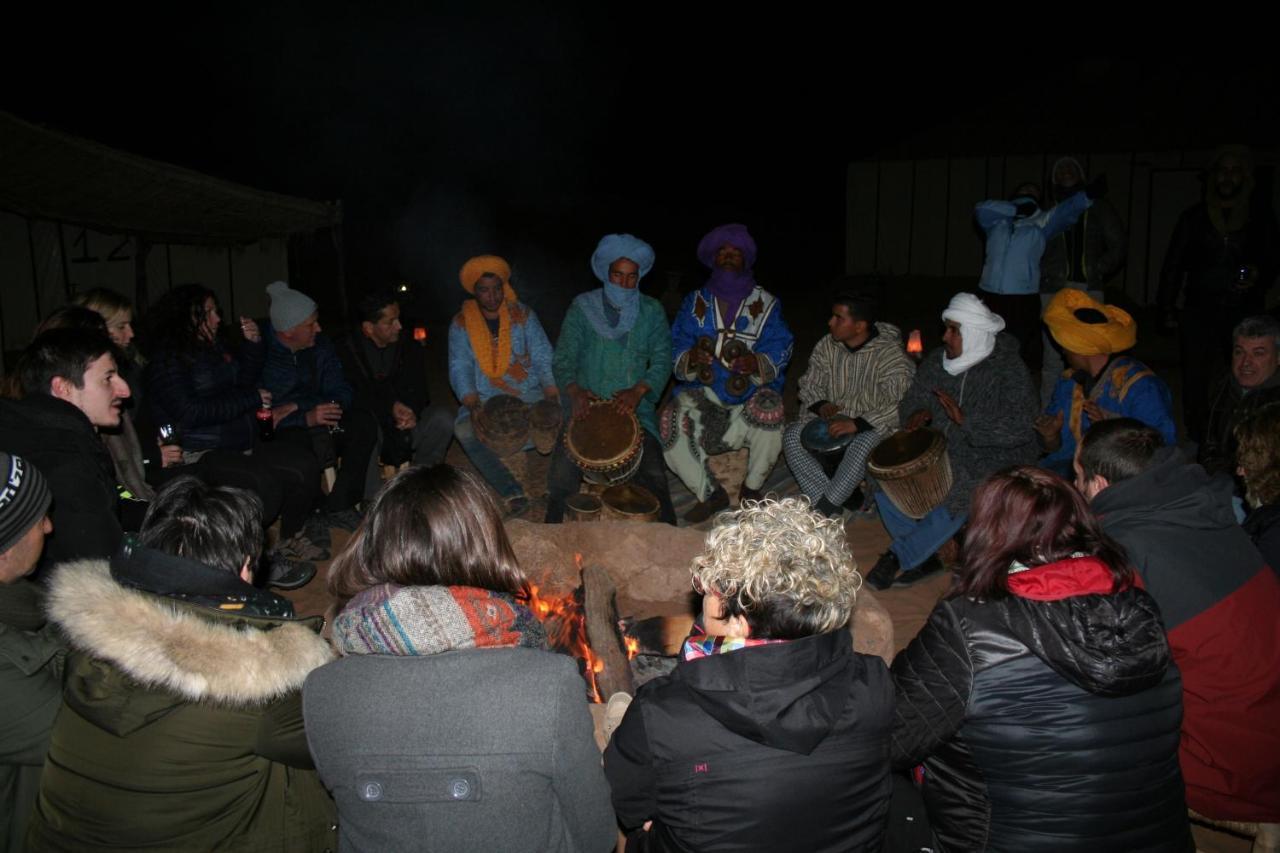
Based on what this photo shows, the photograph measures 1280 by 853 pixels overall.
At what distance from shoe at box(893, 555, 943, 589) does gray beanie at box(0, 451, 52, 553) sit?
4.51 meters

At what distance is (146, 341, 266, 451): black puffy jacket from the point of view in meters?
5.71

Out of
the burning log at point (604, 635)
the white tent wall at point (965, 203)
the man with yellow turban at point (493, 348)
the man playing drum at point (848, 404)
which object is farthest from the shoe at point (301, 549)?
the white tent wall at point (965, 203)

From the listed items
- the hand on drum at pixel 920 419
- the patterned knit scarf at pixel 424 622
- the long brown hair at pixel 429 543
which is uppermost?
the long brown hair at pixel 429 543

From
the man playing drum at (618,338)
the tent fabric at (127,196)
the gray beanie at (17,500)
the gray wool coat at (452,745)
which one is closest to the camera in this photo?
the gray wool coat at (452,745)

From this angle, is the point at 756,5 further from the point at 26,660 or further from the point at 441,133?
the point at 26,660

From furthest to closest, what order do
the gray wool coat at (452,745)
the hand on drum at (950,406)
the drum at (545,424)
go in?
the drum at (545,424), the hand on drum at (950,406), the gray wool coat at (452,745)

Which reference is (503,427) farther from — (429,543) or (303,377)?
(429,543)

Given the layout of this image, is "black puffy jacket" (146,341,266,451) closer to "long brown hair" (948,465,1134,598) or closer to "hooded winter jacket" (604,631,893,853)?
"hooded winter jacket" (604,631,893,853)

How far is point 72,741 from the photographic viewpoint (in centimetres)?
218

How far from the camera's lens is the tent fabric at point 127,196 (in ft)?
27.5

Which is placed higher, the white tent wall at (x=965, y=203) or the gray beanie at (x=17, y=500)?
the white tent wall at (x=965, y=203)

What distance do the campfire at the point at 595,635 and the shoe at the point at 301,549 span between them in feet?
6.76

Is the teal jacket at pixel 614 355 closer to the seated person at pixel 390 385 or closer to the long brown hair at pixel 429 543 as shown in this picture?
the seated person at pixel 390 385

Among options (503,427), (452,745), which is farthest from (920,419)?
(452,745)
